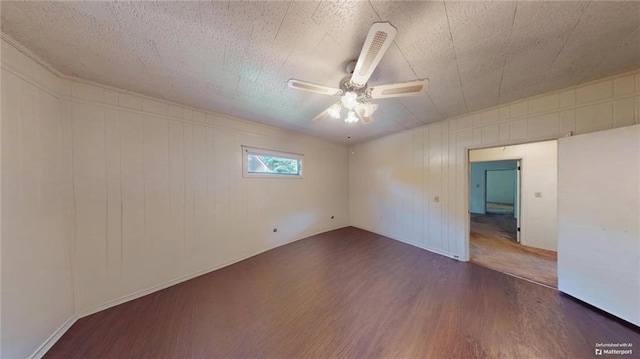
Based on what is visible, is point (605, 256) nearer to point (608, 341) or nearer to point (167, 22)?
point (608, 341)

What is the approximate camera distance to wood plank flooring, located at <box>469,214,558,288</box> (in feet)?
8.79

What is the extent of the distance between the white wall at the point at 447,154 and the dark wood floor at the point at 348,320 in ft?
3.39

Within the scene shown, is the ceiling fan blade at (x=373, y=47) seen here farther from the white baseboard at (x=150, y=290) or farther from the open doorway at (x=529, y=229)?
the open doorway at (x=529, y=229)

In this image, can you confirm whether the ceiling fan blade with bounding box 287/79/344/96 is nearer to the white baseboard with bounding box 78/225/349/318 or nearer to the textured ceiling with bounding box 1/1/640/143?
the textured ceiling with bounding box 1/1/640/143

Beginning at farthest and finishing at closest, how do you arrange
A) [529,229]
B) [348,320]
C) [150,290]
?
[529,229] < [150,290] < [348,320]

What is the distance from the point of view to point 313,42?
1450mm

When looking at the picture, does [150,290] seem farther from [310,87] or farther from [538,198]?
[538,198]

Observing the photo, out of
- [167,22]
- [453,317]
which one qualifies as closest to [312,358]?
[453,317]

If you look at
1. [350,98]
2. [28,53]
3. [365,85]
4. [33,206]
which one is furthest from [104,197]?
[365,85]

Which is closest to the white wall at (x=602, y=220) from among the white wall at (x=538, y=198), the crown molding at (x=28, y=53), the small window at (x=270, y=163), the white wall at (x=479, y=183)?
the white wall at (x=538, y=198)

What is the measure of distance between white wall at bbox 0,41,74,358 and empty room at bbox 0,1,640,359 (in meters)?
0.02

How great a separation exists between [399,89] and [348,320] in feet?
7.07

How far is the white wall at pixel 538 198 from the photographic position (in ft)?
11.9

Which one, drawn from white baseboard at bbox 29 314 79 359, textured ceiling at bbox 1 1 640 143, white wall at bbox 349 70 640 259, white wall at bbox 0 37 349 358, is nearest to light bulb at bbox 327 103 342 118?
textured ceiling at bbox 1 1 640 143
